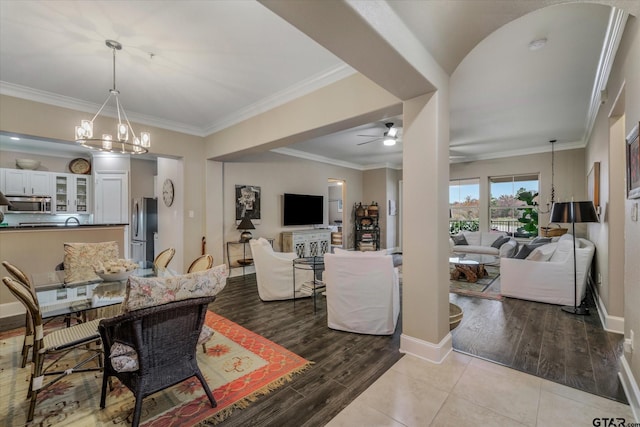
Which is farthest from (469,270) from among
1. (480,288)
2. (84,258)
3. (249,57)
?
(84,258)

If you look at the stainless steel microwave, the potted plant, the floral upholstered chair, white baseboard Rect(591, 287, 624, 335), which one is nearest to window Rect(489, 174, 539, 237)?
the potted plant

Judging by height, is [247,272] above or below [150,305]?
below

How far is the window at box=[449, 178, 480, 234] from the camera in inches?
300

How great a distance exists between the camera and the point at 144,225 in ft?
21.0

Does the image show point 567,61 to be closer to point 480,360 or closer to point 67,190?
point 480,360

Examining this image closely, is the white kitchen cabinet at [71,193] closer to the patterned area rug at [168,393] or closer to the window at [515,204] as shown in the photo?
the patterned area rug at [168,393]

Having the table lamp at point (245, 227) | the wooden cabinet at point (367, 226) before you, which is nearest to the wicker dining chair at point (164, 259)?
the table lamp at point (245, 227)

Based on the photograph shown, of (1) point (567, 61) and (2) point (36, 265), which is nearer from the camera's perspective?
(1) point (567, 61)

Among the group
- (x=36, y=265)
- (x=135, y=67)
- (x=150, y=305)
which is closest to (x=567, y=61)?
(x=150, y=305)

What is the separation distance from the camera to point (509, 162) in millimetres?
7000

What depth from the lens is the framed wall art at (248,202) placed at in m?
5.84

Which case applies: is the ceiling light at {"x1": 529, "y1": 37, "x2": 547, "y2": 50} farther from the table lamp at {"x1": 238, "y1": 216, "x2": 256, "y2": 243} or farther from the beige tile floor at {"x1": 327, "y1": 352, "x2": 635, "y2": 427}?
the table lamp at {"x1": 238, "y1": 216, "x2": 256, "y2": 243}

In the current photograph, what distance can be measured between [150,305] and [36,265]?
12.0ft

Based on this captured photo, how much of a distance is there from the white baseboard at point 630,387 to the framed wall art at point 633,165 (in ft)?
3.87
